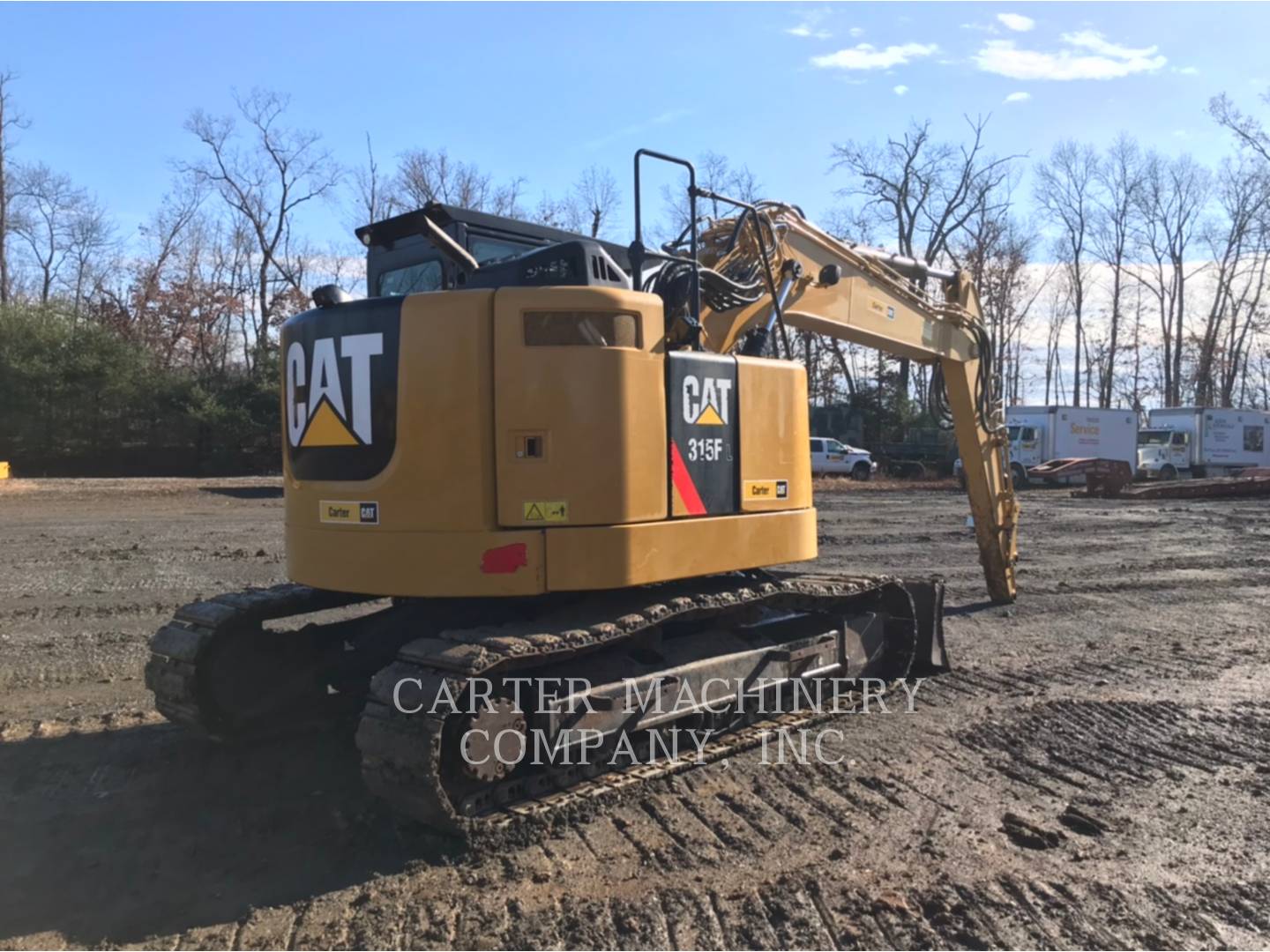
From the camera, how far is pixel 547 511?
4.84 metres

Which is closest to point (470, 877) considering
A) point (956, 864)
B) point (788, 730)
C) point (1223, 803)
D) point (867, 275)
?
point (956, 864)

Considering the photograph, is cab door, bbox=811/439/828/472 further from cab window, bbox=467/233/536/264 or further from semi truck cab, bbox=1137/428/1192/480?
cab window, bbox=467/233/536/264

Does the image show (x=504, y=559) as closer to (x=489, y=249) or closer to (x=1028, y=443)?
(x=489, y=249)

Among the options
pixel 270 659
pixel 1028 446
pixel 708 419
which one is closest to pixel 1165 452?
pixel 1028 446

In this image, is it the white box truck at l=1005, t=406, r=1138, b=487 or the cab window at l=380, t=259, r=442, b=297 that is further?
the white box truck at l=1005, t=406, r=1138, b=487

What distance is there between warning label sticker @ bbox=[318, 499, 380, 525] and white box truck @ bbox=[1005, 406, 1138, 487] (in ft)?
109

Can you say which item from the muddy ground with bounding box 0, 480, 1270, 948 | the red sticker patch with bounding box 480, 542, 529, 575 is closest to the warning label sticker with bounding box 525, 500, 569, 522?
the red sticker patch with bounding box 480, 542, 529, 575

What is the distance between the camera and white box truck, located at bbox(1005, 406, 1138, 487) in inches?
1401

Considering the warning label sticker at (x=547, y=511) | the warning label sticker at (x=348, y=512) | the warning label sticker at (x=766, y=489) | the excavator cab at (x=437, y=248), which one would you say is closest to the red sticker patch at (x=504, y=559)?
the warning label sticker at (x=547, y=511)

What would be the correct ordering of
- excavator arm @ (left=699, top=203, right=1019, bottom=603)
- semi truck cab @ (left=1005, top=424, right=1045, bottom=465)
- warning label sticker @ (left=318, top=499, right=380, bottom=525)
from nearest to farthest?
warning label sticker @ (left=318, top=499, right=380, bottom=525), excavator arm @ (left=699, top=203, right=1019, bottom=603), semi truck cab @ (left=1005, top=424, right=1045, bottom=465)

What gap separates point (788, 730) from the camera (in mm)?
6172

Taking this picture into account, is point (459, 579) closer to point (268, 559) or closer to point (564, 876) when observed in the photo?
point (564, 876)

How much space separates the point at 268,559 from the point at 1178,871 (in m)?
11.6

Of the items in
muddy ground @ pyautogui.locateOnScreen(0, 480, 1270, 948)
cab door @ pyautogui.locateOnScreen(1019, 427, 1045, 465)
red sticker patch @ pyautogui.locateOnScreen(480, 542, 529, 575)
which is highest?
cab door @ pyautogui.locateOnScreen(1019, 427, 1045, 465)
